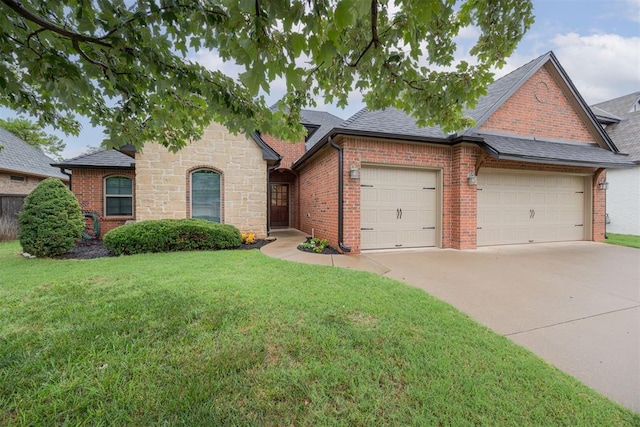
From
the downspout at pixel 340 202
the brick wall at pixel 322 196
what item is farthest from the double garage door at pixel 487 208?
Answer: the brick wall at pixel 322 196

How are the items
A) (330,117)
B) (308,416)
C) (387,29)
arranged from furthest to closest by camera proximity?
(330,117), (387,29), (308,416)

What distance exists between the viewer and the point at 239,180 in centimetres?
859

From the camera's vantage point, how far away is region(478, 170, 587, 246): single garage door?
7906 millimetres

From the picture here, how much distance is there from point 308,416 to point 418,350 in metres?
1.15

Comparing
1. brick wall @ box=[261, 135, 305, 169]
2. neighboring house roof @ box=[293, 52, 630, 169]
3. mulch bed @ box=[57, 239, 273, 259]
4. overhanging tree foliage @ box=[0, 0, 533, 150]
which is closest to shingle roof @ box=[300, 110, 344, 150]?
brick wall @ box=[261, 135, 305, 169]

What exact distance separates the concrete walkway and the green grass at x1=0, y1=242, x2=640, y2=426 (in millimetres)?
387

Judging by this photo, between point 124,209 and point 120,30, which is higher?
point 120,30

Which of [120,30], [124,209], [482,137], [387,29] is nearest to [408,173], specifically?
[482,137]

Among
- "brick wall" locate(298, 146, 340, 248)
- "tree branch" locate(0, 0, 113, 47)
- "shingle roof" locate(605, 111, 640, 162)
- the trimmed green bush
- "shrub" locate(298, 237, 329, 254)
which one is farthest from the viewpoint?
"shingle roof" locate(605, 111, 640, 162)

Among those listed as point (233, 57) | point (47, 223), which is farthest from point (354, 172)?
point (47, 223)

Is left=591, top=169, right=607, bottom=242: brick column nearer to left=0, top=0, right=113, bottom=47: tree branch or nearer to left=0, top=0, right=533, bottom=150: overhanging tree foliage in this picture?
left=0, top=0, right=533, bottom=150: overhanging tree foliage

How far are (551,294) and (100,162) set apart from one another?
13.0 m

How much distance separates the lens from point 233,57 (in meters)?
2.21

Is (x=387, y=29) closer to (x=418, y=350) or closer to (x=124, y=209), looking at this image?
(x=418, y=350)
